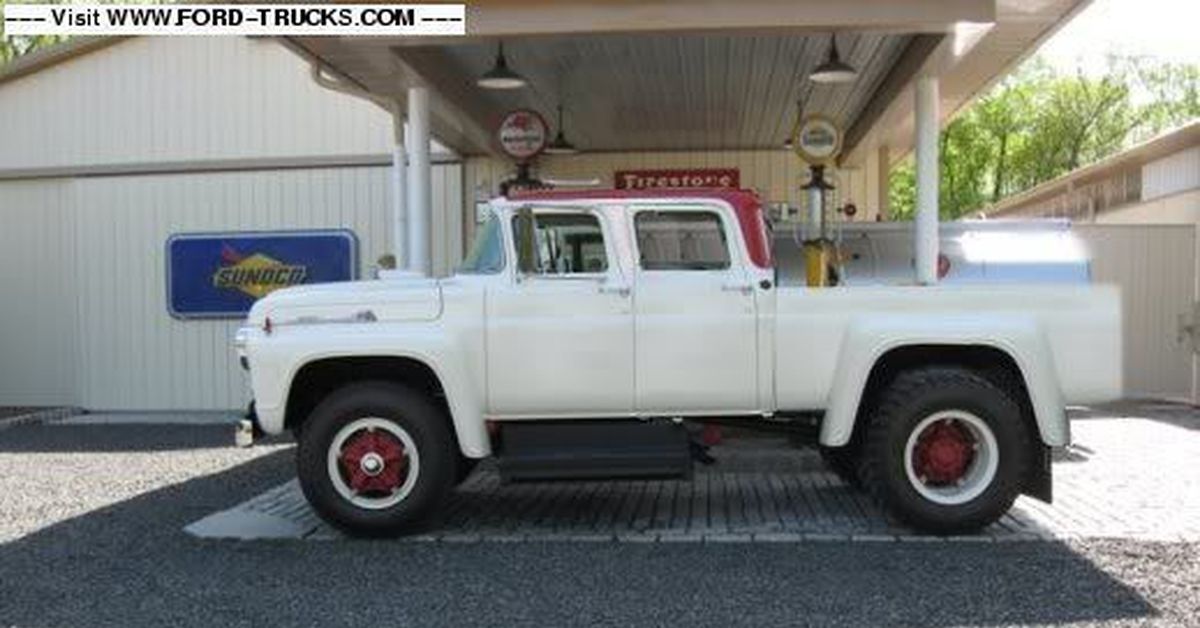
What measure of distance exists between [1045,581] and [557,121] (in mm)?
9604

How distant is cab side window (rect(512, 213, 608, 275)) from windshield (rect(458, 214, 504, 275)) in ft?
0.52

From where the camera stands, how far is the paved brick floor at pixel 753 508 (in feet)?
27.1

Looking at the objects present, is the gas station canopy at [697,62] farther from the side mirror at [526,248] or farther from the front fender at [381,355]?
the front fender at [381,355]

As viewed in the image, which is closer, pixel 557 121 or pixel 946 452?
pixel 946 452

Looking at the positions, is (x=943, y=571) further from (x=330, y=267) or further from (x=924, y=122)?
(x=330, y=267)

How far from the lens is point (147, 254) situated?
16578 millimetres

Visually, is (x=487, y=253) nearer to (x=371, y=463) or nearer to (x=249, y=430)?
(x=371, y=463)

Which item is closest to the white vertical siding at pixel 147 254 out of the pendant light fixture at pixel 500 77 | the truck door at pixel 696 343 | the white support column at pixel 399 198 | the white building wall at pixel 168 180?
the white building wall at pixel 168 180

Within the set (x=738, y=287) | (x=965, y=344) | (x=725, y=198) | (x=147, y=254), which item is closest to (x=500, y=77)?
(x=725, y=198)

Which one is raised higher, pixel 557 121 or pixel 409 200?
pixel 557 121

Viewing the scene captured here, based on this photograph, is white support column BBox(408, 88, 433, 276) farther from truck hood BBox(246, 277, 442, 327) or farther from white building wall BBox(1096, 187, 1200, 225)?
white building wall BBox(1096, 187, 1200, 225)

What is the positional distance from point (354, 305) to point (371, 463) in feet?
3.17

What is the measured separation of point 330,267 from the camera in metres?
16.3

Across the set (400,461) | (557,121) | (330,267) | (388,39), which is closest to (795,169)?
(557,121)
